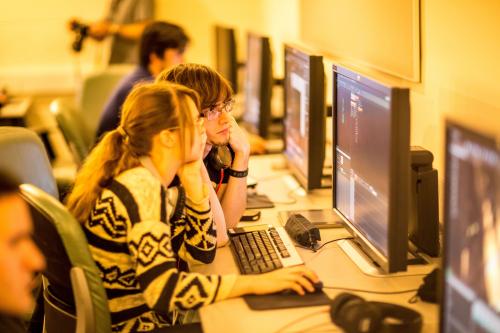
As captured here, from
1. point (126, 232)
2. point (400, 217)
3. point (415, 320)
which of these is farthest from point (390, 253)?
point (126, 232)

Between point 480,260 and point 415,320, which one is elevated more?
point 480,260

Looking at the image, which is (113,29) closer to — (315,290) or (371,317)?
(315,290)

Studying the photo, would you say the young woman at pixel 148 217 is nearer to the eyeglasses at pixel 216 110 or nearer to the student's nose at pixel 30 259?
the eyeglasses at pixel 216 110

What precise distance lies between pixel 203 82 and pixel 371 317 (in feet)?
3.24

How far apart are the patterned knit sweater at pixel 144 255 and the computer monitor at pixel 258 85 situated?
3.87ft

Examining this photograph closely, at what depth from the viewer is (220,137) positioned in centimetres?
223

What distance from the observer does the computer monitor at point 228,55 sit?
3748 mm

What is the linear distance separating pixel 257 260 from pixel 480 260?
808 millimetres

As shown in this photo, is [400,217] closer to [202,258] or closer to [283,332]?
[283,332]

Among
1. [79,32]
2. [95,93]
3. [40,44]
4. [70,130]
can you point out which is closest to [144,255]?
[70,130]

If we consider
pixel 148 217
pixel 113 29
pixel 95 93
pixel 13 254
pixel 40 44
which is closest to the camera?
pixel 13 254

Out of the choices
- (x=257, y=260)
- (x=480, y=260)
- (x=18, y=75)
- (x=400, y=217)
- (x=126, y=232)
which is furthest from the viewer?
(x=18, y=75)

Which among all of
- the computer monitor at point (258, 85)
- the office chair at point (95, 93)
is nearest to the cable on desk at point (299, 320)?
the computer monitor at point (258, 85)

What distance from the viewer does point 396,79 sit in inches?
95.1
